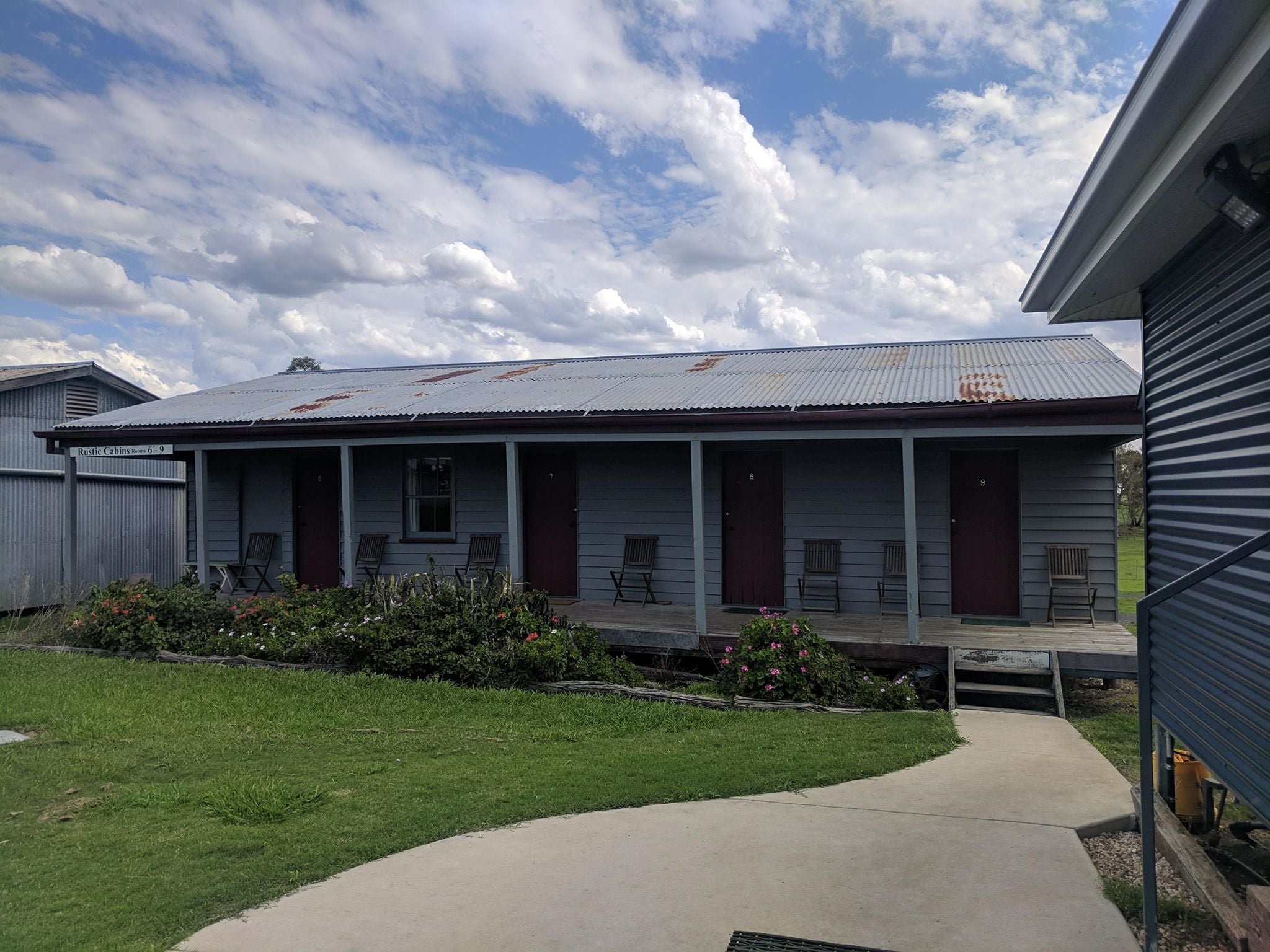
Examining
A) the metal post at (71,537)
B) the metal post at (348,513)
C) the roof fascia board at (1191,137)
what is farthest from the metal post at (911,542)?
the metal post at (71,537)

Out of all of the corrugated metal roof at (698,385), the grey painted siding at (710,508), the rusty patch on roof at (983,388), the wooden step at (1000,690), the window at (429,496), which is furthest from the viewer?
the window at (429,496)

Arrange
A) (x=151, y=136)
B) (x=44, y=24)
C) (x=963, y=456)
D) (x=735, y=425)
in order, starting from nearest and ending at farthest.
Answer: (x=44, y=24) → (x=151, y=136) → (x=735, y=425) → (x=963, y=456)

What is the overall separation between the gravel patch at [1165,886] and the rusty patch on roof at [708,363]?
27.8 feet

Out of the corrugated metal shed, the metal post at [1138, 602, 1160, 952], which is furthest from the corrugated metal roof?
the metal post at [1138, 602, 1160, 952]

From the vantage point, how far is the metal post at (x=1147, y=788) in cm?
299

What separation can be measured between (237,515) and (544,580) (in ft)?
16.8

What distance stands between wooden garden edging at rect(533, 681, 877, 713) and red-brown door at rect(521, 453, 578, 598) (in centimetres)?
399

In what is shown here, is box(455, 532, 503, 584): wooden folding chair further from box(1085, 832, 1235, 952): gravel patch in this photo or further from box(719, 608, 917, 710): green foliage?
box(1085, 832, 1235, 952): gravel patch

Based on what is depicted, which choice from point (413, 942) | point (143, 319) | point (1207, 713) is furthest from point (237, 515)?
point (1207, 713)

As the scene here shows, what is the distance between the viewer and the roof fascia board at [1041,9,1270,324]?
92.2 inches

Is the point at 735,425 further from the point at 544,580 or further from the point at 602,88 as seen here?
the point at 602,88

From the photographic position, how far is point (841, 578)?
10531 mm

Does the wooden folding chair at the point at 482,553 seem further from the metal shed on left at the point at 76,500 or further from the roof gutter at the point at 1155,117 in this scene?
the roof gutter at the point at 1155,117

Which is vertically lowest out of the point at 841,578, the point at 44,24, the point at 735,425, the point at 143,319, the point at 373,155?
the point at 841,578
